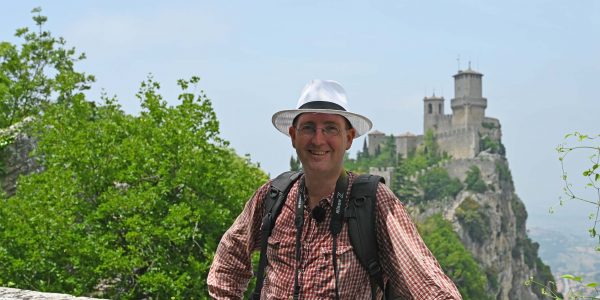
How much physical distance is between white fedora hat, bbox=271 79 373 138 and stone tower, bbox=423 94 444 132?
98.0 metres

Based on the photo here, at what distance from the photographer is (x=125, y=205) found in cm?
1509

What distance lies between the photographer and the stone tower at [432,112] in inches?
Answer: 3965

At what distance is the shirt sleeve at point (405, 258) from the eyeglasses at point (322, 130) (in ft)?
0.78

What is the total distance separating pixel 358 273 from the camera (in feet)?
7.85

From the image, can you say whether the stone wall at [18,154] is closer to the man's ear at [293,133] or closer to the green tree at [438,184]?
the man's ear at [293,133]

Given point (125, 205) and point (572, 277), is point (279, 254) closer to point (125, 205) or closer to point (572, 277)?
point (572, 277)

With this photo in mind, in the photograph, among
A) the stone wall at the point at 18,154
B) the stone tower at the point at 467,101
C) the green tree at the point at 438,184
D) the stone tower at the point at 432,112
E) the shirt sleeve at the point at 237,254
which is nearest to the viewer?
the shirt sleeve at the point at 237,254

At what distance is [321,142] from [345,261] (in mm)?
373

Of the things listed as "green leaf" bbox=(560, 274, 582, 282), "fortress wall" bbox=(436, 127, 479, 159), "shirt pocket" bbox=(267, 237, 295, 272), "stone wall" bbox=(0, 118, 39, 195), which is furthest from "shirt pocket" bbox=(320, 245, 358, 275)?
"fortress wall" bbox=(436, 127, 479, 159)

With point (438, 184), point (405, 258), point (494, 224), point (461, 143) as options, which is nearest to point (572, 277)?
point (405, 258)

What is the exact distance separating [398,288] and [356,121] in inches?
21.2

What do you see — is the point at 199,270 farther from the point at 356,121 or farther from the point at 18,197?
the point at 356,121

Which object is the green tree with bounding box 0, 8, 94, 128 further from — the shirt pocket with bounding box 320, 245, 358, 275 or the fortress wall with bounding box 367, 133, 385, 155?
the fortress wall with bounding box 367, 133, 385, 155

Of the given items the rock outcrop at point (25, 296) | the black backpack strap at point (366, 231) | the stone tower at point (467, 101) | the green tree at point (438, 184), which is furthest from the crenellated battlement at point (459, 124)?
the black backpack strap at point (366, 231)
